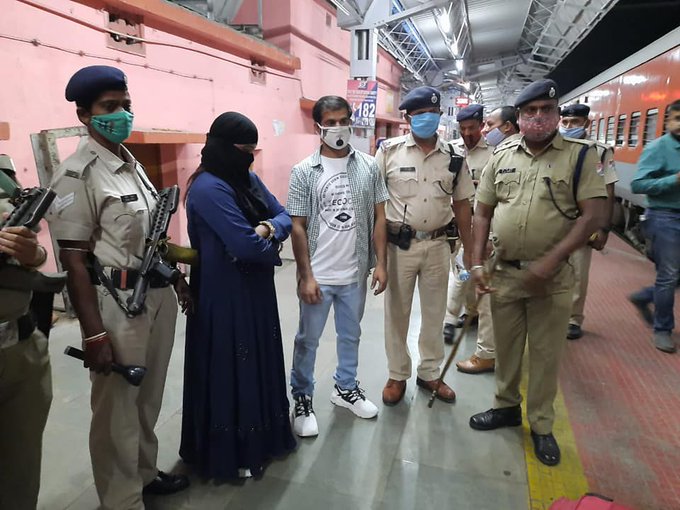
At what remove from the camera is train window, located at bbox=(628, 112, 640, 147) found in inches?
250

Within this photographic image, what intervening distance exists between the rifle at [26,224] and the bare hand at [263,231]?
0.79m

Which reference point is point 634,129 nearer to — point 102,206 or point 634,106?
point 634,106

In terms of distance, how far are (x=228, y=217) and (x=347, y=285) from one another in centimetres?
88

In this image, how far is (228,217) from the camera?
1.81 m

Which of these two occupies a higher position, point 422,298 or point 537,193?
point 537,193

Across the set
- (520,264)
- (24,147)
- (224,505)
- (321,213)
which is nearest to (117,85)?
(321,213)

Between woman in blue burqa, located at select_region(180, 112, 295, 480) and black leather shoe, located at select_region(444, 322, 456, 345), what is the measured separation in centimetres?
192

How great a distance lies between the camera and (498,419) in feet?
8.32

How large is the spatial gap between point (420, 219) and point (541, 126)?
81 centimetres

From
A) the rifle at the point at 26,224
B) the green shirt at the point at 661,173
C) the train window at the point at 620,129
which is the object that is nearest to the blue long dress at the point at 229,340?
the rifle at the point at 26,224

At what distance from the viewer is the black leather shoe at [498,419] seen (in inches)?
99.7

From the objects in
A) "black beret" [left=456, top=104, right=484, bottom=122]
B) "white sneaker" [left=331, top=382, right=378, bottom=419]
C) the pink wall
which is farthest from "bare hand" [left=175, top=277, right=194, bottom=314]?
the pink wall

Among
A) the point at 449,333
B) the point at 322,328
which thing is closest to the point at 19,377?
the point at 322,328

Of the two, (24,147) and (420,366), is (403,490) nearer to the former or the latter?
(420,366)
